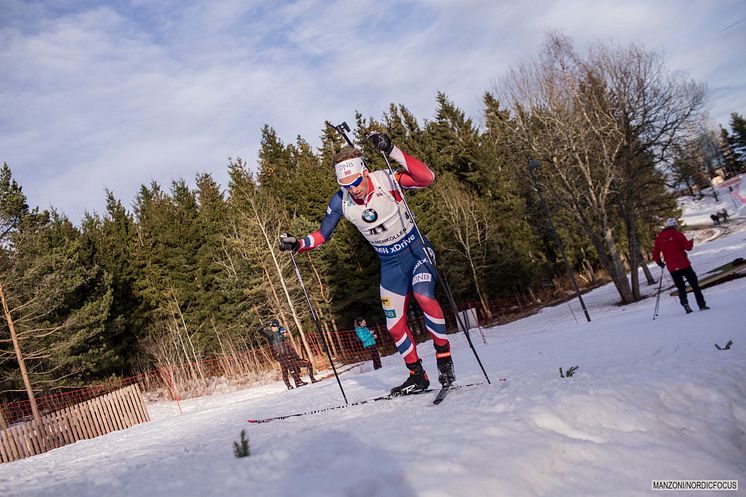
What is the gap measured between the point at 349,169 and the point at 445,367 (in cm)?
240

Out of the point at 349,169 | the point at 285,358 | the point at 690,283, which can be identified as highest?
the point at 349,169

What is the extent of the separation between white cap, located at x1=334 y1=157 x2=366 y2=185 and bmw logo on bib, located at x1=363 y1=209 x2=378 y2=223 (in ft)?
1.36

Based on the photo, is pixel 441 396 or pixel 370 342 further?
pixel 370 342

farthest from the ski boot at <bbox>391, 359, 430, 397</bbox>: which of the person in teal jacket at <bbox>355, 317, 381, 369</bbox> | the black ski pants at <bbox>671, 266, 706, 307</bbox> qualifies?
the person in teal jacket at <bbox>355, 317, 381, 369</bbox>

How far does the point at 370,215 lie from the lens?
562cm

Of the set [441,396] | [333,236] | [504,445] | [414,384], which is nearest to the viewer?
[504,445]

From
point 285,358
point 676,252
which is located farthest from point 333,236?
point 676,252

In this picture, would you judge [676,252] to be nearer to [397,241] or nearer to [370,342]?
[397,241]

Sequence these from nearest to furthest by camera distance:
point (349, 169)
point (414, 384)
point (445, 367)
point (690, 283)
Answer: point (445, 367) < point (414, 384) < point (349, 169) < point (690, 283)

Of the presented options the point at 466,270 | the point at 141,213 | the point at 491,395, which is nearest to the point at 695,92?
the point at 466,270

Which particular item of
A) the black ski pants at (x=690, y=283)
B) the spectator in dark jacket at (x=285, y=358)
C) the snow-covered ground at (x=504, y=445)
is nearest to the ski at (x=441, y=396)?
the snow-covered ground at (x=504, y=445)

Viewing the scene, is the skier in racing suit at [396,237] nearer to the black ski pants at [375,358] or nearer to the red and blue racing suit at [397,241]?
the red and blue racing suit at [397,241]

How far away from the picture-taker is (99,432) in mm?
12195

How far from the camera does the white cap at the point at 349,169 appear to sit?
225 inches
